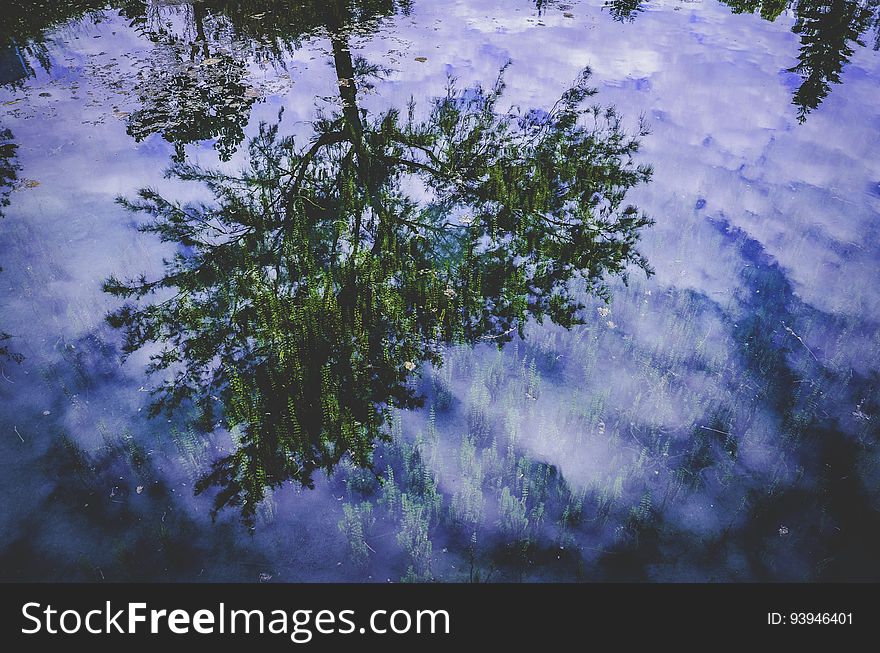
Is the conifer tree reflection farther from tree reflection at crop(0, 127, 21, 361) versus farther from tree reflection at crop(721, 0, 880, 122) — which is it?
tree reflection at crop(0, 127, 21, 361)

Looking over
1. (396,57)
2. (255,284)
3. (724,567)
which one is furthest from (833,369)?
(396,57)

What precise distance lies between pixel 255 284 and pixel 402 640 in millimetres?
3613

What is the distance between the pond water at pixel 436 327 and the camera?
3.38 m

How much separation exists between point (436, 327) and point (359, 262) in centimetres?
127

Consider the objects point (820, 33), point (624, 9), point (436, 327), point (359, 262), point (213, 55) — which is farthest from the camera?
point (624, 9)

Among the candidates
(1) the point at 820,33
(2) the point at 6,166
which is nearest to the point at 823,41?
(1) the point at 820,33

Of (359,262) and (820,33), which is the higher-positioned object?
(820,33)

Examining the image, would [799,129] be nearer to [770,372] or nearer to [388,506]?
[770,372]

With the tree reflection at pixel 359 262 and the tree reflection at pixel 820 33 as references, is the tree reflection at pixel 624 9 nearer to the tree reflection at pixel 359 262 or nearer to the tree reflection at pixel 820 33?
the tree reflection at pixel 820 33

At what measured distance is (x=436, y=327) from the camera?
4.68 metres

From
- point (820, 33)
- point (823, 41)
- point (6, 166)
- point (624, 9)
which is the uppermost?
point (624, 9)

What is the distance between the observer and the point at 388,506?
138 inches

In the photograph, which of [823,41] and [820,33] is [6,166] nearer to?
[823,41]

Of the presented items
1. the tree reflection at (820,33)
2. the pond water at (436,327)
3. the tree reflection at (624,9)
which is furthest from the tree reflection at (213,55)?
the tree reflection at (820,33)
